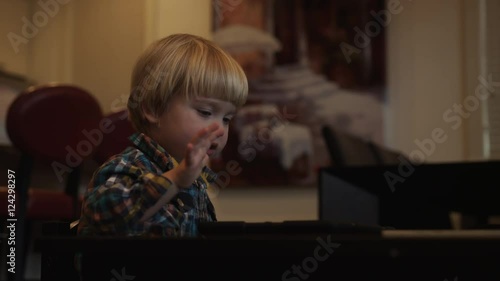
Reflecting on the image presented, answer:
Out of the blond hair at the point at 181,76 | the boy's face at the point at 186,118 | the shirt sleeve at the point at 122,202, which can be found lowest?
the shirt sleeve at the point at 122,202

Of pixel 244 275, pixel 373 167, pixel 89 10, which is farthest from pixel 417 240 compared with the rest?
pixel 89 10

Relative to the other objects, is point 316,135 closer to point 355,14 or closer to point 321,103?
point 321,103

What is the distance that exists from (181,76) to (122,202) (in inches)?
12.5

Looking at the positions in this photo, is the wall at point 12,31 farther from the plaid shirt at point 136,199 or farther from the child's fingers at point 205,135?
the child's fingers at point 205,135

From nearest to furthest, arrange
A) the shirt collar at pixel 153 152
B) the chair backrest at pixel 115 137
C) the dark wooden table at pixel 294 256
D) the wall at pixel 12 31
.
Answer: the dark wooden table at pixel 294 256 < the shirt collar at pixel 153 152 < the chair backrest at pixel 115 137 < the wall at pixel 12 31

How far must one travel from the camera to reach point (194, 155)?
98 cm

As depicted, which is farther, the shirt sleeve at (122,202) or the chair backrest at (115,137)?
the chair backrest at (115,137)

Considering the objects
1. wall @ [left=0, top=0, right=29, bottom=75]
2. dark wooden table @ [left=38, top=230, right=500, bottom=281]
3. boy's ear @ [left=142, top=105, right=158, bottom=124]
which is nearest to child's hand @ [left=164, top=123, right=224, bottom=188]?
dark wooden table @ [left=38, top=230, right=500, bottom=281]

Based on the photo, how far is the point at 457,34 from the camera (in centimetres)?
432

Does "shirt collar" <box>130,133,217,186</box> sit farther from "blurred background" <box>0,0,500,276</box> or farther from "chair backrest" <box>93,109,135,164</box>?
"blurred background" <box>0,0,500,276</box>

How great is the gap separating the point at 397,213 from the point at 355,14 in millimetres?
2089

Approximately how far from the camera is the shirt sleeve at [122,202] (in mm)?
1021

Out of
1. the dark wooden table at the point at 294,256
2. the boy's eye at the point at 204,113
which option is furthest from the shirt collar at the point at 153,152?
the dark wooden table at the point at 294,256

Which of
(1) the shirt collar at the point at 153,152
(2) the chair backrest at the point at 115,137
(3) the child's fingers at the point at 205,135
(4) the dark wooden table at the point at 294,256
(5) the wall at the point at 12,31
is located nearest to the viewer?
(4) the dark wooden table at the point at 294,256
